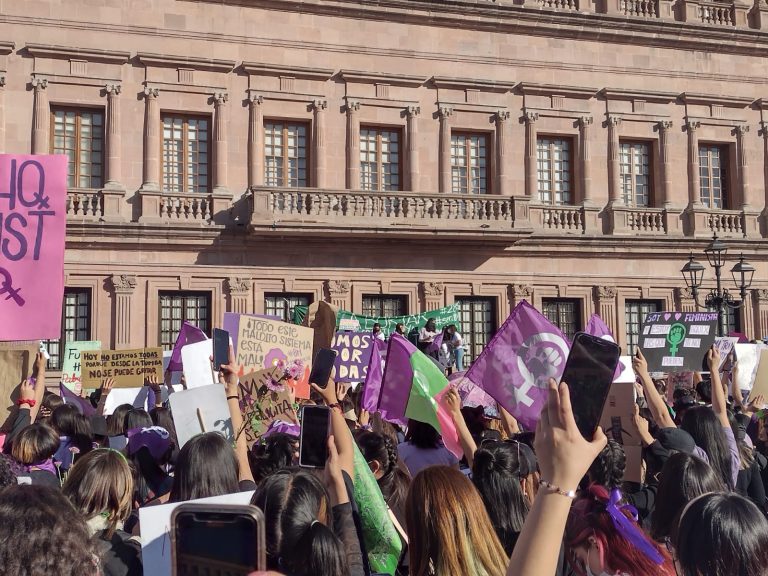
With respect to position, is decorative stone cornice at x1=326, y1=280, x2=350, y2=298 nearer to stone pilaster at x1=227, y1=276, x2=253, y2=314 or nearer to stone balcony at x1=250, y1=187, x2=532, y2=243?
stone balcony at x1=250, y1=187, x2=532, y2=243

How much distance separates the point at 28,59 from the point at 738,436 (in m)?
20.0

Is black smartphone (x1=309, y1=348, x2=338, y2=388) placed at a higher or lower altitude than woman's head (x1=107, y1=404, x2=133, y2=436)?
higher

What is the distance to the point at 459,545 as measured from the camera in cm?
344

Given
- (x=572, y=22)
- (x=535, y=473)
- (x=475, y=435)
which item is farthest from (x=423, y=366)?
(x=572, y=22)

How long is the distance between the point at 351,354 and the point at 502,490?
10.5m

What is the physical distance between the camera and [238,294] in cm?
2364

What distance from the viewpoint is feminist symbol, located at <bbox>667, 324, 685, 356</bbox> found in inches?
535

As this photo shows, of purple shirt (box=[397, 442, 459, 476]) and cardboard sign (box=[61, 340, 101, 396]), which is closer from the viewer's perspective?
purple shirt (box=[397, 442, 459, 476])

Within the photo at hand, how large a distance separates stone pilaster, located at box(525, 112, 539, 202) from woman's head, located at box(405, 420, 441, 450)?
19942 millimetres

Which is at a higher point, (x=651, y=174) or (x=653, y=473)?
(x=651, y=174)

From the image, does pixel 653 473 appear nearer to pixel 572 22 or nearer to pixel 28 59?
pixel 28 59

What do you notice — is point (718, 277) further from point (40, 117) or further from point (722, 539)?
point (722, 539)

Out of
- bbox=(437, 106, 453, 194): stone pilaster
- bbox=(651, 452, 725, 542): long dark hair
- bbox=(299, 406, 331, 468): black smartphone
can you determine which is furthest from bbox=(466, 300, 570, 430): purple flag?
bbox=(437, 106, 453, 194): stone pilaster

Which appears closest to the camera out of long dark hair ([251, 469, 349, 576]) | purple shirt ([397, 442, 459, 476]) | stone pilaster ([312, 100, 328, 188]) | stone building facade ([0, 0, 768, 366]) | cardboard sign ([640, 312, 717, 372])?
long dark hair ([251, 469, 349, 576])
